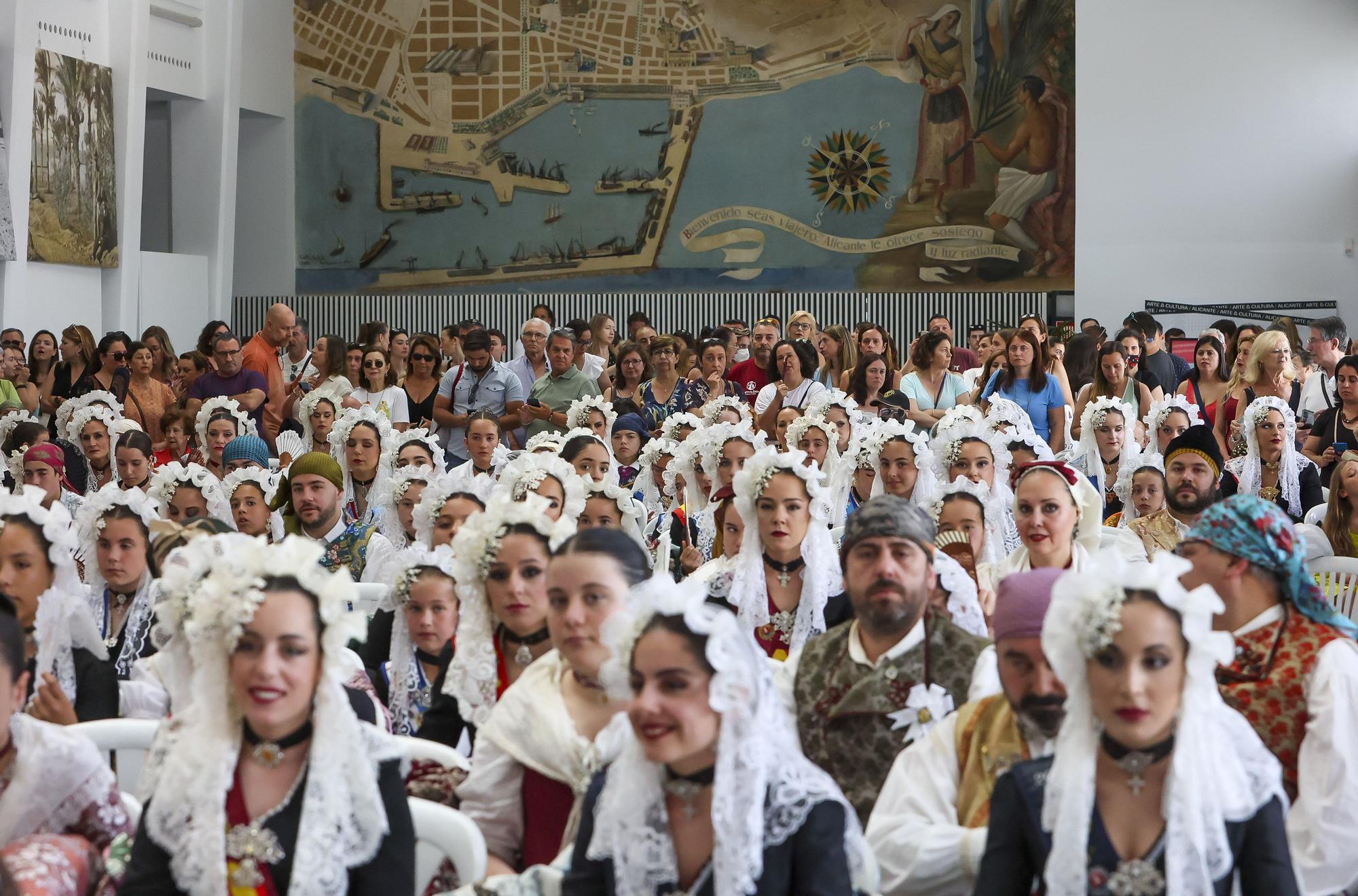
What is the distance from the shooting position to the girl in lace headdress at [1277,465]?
7.72 meters

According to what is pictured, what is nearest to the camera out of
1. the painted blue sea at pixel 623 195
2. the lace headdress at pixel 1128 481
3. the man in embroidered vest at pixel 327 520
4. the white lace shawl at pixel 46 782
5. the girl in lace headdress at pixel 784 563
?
the white lace shawl at pixel 46 782

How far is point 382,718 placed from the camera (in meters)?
3.85

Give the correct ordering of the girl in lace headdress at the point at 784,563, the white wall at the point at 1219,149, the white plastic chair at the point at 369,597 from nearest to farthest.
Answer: the girl in lace headdress at the point at 784,563 < the white plastic chair at the point at 369,597 < the white wall at the point at 1219,149

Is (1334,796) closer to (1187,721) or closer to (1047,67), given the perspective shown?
(1187,721)

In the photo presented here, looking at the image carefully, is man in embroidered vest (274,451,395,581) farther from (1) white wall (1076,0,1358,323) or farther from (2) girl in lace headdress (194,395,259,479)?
(1) white wall (1076,0,1358,323)

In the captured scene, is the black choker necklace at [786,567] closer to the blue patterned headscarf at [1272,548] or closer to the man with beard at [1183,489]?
the blue patterned headscarf at [1272,548]

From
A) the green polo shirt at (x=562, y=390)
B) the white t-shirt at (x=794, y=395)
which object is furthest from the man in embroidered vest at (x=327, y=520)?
the white t-shirt at (x=794, y=395)

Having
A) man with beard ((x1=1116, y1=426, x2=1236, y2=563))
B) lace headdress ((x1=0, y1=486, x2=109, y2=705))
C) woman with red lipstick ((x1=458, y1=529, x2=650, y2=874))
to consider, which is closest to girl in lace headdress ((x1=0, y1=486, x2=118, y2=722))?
lace headdress ((x1=0, y1=486, x2=109, y2=705))

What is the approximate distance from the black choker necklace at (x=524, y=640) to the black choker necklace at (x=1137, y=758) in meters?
1.80

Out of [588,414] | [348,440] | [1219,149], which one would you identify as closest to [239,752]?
[348,440]

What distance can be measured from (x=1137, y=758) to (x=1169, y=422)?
20.4 feet

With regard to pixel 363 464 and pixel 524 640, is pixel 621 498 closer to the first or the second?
pixel 363 464

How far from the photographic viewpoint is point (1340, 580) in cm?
595

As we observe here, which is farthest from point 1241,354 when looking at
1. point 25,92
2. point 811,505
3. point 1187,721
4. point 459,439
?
point 25,92
